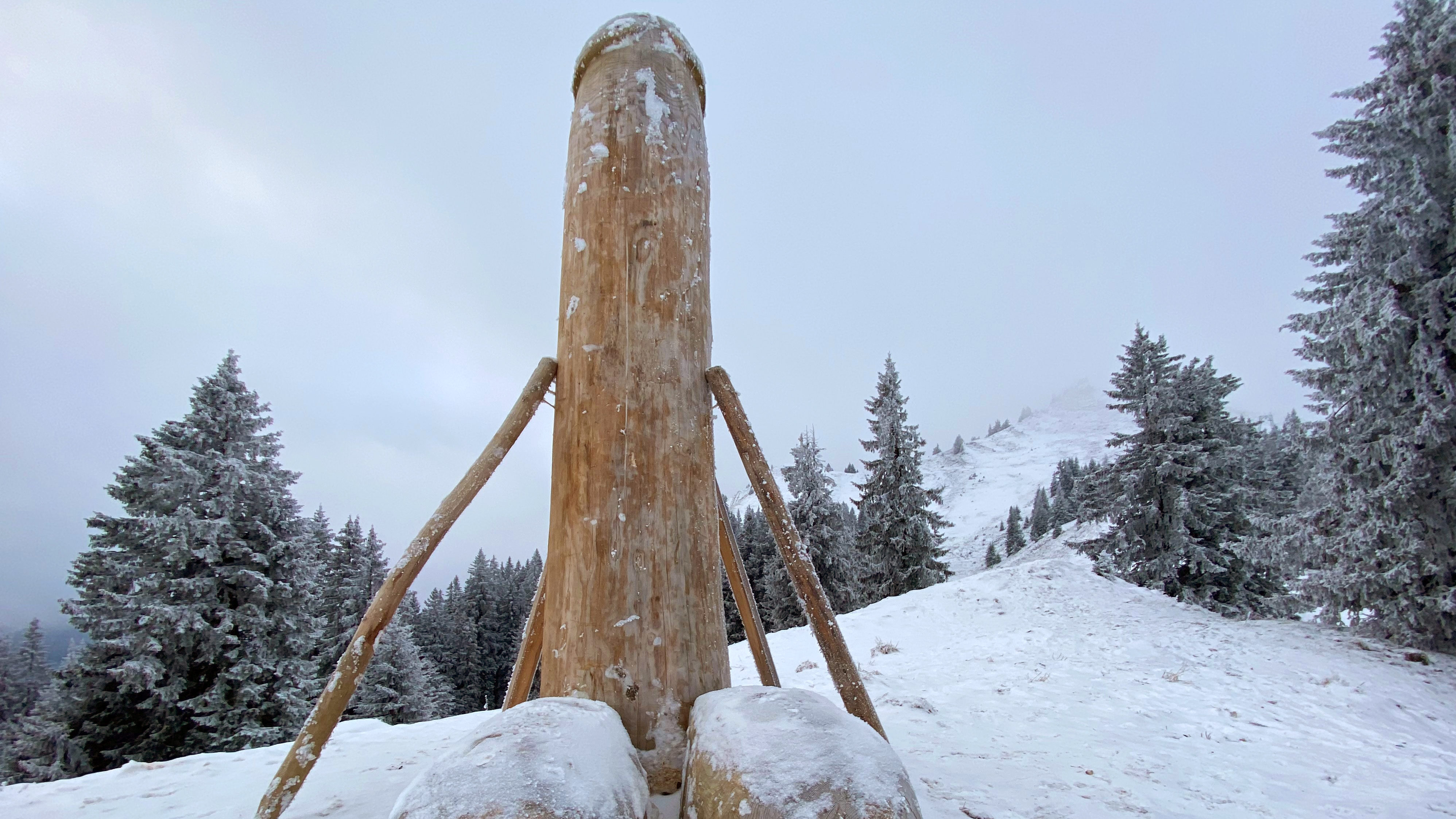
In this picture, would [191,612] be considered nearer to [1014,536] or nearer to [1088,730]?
[1088,730]

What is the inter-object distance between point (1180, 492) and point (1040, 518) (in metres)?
56.1

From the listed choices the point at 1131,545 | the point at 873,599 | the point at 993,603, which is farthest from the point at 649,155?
the point at 873,599

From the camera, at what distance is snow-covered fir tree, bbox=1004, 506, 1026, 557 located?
196 ft

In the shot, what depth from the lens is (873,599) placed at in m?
21.3

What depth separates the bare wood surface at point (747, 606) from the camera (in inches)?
94.2

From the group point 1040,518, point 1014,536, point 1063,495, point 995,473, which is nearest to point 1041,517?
point 1040,518

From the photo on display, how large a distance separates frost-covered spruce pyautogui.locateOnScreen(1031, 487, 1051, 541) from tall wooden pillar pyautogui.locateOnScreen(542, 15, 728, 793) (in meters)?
64.1

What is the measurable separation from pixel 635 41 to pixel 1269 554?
11.0m

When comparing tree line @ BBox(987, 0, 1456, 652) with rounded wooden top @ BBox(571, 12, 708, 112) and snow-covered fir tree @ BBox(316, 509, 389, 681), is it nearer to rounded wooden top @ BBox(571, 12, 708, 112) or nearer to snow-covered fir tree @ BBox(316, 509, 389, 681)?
rounded wooden top @ BBox(571, 12, 708, 112)

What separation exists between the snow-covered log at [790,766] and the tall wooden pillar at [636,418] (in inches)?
13.1

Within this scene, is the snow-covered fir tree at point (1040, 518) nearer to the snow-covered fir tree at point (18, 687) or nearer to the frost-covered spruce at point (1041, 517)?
the frost-covered spruce at point (1041, 517)

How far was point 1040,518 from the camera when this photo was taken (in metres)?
63.5

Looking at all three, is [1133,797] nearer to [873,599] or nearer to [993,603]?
[993,603]

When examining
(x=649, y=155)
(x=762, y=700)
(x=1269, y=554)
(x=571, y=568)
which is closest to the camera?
(x=762, y=700)
